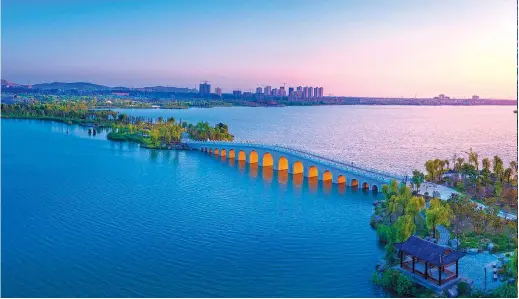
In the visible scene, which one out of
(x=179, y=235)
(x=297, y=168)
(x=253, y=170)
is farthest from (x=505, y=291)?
(x=253, y=170)

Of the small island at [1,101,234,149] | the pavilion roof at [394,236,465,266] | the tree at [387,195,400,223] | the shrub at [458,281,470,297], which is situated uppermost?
the small island at [1,101,234,149]

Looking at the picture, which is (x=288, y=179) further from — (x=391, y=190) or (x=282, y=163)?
(x=391, y=190)

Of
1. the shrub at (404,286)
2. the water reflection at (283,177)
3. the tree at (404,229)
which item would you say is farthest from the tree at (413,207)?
the water reflection at (283,177)

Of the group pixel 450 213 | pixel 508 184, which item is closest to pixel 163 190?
pixel 450 213

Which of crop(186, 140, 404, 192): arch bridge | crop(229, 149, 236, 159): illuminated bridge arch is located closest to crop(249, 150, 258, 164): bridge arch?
crop(186, 140, 404, 192): arch bridge

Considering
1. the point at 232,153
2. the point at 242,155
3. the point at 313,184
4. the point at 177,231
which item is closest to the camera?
the point at 177,231

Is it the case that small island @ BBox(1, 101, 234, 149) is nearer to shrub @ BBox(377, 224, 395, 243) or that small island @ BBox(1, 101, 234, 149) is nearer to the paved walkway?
shrub @ BBox(377, 224, 395, 243)
